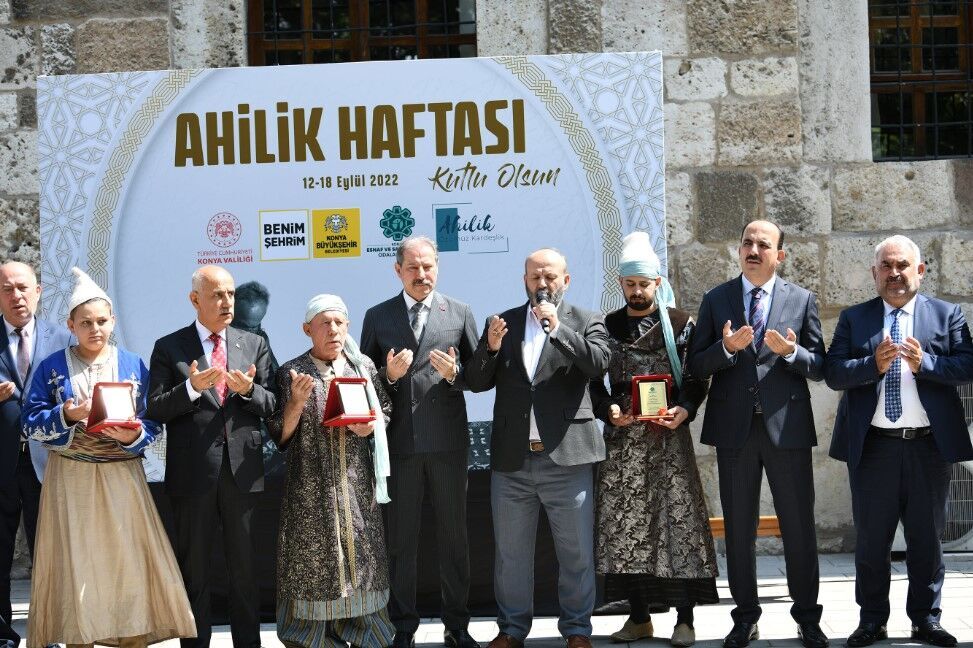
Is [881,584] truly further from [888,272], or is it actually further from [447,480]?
[447,480]

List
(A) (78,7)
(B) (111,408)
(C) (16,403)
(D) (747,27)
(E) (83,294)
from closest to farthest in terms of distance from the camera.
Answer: (B) (111,408) < (E) (83,294) < (C) (16,403) < (D) (747,27) < (A) (78,7)

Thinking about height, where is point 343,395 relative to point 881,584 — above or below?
above

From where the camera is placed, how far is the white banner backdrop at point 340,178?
5781mm

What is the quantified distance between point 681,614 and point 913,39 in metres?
3.94

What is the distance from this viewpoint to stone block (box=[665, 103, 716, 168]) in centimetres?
661

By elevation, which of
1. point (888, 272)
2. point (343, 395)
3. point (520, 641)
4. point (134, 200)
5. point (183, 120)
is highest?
point (183, 120)

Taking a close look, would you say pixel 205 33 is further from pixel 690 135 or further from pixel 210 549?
pixel 210 549

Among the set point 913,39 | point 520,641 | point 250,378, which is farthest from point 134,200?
point 913,39

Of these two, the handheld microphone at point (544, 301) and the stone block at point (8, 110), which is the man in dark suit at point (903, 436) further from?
the stone block at point (8, 110)

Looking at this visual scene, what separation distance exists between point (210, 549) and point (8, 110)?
3289 millimetres

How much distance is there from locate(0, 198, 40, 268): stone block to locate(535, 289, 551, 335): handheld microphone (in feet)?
11.1

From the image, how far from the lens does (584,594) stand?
4.86 meters

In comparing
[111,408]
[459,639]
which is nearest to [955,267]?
[459,639]

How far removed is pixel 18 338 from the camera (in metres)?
5.24
